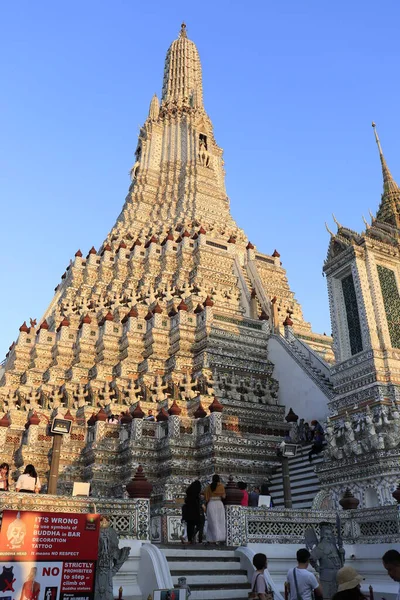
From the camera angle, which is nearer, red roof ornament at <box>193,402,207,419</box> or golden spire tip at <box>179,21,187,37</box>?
red roof ornament at <box>193,402,207,419</box>

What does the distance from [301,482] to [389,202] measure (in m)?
13.6

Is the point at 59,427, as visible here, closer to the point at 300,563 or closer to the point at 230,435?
the point at 300,563

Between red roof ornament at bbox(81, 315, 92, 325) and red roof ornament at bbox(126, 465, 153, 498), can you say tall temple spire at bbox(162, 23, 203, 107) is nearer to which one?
red roof ornament at bbox(81, 315, 92, 325)

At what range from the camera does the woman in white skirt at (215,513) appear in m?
10.9

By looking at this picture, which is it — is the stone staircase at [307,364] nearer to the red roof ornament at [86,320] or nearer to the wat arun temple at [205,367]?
the wat arun temple at [205,367]

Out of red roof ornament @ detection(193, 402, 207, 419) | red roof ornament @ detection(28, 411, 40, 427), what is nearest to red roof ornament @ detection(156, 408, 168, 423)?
red roof ornament @ detection(193, 402, 207, 419)

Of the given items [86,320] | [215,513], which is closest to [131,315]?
[86,320]

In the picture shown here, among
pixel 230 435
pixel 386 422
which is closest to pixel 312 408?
pixel 230 435

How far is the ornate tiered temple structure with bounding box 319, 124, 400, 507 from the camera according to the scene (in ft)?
48.4

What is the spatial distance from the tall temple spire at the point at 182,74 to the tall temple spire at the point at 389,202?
30.4 metres

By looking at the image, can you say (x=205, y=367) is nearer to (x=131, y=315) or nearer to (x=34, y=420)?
(x=131, y=315)

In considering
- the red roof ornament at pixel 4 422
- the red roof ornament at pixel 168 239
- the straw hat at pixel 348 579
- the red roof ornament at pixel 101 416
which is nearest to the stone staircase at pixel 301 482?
the red roof ornament at pixel 101 416

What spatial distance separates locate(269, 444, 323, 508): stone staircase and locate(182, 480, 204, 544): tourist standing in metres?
5.87

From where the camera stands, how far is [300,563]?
23.0ft
